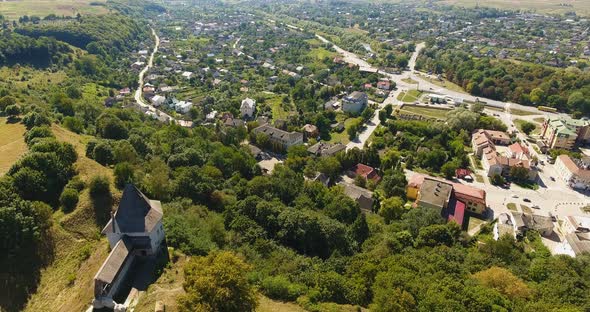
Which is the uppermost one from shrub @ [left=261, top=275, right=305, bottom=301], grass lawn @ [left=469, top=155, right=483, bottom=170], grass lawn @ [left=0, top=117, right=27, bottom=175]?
grass lawn @ [left=0, top=117, right=27, bottom=175]

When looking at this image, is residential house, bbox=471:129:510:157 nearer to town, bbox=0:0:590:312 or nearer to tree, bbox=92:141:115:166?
town, bbox=0:0:590:312

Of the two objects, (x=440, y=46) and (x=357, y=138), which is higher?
(x=440, y=46)

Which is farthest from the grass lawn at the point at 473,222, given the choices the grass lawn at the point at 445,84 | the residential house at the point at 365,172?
the grass lawn at the point at 445,84

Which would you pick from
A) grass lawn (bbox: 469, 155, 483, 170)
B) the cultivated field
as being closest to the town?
grass lawn (bbox: 469, 155, 483, 170)

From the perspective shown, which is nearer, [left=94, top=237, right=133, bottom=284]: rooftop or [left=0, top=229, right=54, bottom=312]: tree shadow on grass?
[left=94, top=237, right=133, bottom=284]: rooftop

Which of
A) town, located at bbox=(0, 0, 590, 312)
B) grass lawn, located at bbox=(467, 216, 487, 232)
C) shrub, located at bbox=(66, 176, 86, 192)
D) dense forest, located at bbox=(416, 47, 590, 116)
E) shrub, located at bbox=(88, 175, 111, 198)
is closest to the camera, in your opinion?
town, located at bbox=(0, 0, 590, 312)

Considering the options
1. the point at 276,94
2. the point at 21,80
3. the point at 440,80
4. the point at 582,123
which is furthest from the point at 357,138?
the point at 21,80

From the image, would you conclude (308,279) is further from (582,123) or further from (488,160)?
(582,123)

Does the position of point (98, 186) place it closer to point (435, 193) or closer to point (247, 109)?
point (435, 193)
